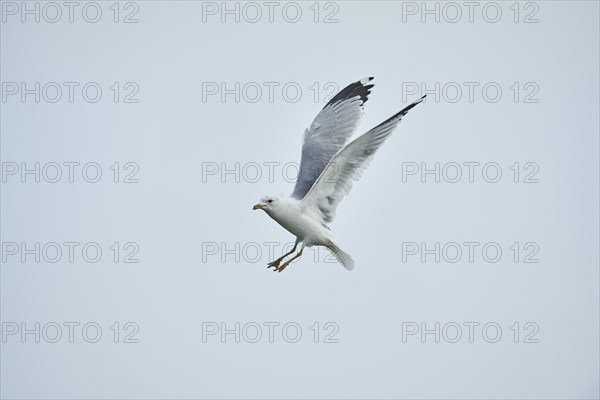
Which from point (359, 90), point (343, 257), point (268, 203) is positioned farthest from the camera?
point (359, 90)

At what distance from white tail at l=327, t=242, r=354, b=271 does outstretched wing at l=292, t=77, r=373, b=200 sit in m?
0.97

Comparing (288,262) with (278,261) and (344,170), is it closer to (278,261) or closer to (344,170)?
(278,261)

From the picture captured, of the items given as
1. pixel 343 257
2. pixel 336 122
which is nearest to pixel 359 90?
pixel 336 122

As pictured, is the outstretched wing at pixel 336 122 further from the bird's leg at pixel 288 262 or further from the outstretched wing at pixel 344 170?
the bird's leg at pixel 288 262

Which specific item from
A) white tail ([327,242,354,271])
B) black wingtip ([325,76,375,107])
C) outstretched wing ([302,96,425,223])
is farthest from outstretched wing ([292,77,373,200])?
white tail ([327,242,354,271])

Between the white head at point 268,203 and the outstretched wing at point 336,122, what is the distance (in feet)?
3.24

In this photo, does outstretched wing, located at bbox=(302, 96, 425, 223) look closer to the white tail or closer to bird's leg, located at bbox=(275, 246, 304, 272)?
the white tail

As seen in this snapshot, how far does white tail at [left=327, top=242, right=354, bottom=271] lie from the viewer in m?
8.87

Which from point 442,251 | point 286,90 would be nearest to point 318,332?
point 442,251

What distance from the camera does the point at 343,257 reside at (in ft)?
29.3

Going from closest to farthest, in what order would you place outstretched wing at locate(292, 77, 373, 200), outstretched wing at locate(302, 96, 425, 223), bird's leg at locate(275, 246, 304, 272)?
outstretched wing at locate(302, 96, 425, 223)
bird's leg at locate(275, 246, 304, 272)
outstretched wing at locate(292, 77, 373, 200)

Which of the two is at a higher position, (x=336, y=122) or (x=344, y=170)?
(x=336, y=122)

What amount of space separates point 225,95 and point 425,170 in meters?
2.55

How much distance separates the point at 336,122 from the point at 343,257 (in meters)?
1.48
